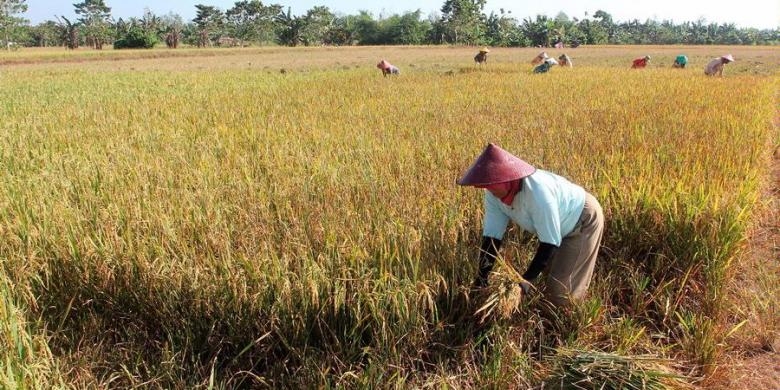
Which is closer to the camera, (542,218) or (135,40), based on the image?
(542,218)

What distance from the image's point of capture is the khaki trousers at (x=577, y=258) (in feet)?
7.80

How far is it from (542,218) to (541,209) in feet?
0.13

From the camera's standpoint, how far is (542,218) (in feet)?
6.86

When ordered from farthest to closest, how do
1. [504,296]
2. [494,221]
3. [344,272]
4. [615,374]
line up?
[494,221] → [344,272] → [504,296] → [615,374]

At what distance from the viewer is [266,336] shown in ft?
6.77

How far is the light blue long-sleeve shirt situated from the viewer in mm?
2087

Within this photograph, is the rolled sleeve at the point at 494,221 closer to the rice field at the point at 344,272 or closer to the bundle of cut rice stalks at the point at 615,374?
the rice field at the point at 344,272

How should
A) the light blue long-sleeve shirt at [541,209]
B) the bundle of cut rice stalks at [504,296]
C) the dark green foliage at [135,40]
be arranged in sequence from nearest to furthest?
the bundle of cut rice stalks at [504,296], the light blue long-sleeve shirt at [541,209], the dark green foliage at [135,40]

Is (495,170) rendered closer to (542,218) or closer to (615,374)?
(542,218)

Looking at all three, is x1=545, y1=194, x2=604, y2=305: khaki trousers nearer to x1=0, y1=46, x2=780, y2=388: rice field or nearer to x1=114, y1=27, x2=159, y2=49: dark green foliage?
x1=0, y1=46, x2=780, y2=388: rice field

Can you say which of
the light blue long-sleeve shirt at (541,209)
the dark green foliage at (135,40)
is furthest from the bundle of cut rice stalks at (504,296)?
the dark green foliage at (135,40)

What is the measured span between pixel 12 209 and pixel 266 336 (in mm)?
2116

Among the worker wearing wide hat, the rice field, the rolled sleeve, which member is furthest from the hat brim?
the rice field

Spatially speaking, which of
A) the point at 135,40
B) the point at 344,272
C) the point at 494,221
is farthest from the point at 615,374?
the point at 135,40
